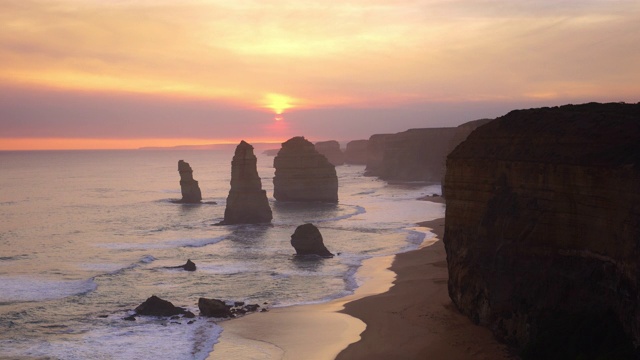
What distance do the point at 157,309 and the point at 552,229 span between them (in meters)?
21.2

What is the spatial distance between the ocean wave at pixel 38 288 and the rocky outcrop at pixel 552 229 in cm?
2497

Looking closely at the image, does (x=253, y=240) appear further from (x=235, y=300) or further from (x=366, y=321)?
(x=366, y=321)

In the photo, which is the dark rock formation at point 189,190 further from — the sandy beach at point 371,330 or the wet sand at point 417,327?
the sandy beach at point 371,330

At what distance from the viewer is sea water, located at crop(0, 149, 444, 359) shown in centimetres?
3200

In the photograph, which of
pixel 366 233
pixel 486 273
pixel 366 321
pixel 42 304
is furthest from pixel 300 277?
pixel 366 233

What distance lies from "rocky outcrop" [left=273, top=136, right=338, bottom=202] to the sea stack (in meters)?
24.7

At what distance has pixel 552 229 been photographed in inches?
988

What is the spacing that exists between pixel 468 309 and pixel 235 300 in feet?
49.7

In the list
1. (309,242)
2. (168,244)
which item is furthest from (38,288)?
(168,244)

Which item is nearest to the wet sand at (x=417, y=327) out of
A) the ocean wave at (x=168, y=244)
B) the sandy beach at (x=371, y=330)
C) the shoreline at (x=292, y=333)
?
the sandy beach at (x=371, y=330)

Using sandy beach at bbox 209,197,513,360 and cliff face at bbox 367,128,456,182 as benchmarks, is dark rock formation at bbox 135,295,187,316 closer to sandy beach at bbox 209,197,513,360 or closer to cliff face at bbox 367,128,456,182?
sandy beach at bbox 209,197,513,360

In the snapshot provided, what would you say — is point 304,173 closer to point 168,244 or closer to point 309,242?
point 168,244

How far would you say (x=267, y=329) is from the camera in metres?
32.8

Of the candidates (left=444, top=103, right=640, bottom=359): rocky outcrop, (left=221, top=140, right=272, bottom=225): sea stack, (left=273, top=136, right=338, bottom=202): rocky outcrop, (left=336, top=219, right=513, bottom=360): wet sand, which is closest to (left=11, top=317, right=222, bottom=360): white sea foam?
(left=336, top=219, right=513, bottom=360): wet sand
